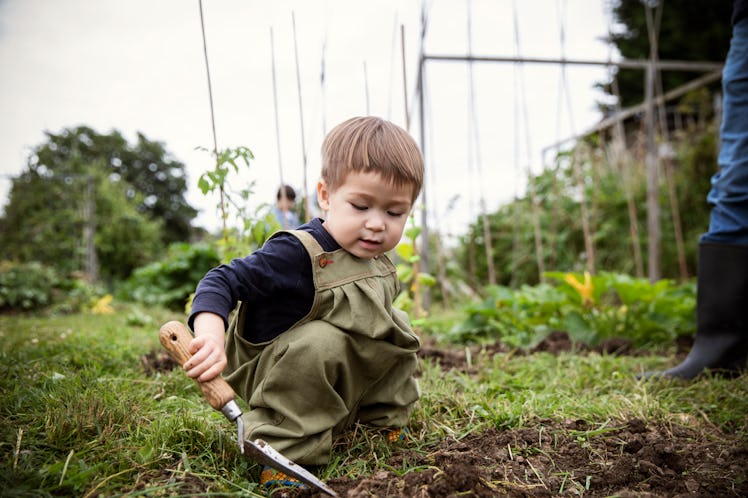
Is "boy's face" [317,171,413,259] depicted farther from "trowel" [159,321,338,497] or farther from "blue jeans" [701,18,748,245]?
"blue jeans" [701,18,748,245]

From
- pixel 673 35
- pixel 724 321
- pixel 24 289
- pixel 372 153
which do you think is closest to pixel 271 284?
pixel 372 153

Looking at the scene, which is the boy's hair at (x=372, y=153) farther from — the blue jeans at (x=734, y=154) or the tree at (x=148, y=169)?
the tree at (x=148, y=169)

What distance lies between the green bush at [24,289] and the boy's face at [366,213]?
248 inches

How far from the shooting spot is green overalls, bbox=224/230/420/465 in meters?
1.21

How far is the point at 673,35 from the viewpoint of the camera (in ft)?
42.2

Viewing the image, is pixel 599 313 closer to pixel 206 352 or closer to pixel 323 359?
pixel 323 359

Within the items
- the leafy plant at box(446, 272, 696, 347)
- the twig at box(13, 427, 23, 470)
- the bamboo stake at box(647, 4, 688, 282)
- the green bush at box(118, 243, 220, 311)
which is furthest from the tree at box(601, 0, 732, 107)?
the twig at box(13, 427, 23, 470)

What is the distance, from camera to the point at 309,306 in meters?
1.30

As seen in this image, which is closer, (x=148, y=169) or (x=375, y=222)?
(x=375, y=222)

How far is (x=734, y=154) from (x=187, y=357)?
7.31 ft


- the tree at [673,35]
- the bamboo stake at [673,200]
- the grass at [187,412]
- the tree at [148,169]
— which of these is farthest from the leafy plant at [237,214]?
the tree at [148,169]

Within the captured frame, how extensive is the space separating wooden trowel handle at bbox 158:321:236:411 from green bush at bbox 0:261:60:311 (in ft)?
20.5

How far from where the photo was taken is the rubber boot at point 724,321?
78.7 inches

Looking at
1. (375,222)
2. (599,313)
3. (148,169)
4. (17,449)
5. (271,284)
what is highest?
(148,169)
